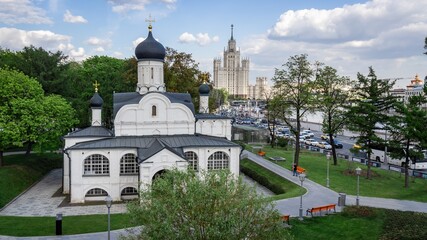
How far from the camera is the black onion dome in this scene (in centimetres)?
3641

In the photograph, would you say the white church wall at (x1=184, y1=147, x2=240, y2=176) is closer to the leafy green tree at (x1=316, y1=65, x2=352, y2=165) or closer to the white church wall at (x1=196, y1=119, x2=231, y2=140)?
the white church wall at (x1=196, y1=119, x2=231, y2=140)

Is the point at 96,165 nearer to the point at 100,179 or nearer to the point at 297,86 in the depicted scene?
the point at 100,179

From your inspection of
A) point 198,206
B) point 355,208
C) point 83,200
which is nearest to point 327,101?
point 355,208

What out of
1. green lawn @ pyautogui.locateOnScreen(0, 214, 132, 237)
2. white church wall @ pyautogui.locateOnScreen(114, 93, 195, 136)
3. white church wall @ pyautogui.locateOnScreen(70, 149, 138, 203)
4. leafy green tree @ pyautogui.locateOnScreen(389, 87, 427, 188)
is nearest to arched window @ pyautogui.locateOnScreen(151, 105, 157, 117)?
white church wall @ pyautogui.locateOnScreen(114, 93, 195, 136)

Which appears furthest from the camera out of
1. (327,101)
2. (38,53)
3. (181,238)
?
(38,53)

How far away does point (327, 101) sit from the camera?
4159cm

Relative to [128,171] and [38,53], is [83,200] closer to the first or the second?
[128,171]

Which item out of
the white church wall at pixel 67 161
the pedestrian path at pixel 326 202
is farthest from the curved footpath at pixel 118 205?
the white church wall at pixel 67 161

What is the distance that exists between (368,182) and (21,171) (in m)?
32.4

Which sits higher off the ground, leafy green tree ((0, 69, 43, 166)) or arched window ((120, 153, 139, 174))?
leafy green tree ((0, 69, 43, 166))

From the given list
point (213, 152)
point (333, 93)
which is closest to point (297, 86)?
point (333, 93)

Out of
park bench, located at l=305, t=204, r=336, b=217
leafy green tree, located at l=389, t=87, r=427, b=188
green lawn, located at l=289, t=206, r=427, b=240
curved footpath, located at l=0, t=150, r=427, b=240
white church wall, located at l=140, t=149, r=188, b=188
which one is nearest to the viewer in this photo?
→ green lawn, located at l=289, t=206, r=427, b=240

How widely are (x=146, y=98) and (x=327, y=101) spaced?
1968cm

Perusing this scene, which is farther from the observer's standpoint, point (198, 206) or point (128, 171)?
point (128, 171)
